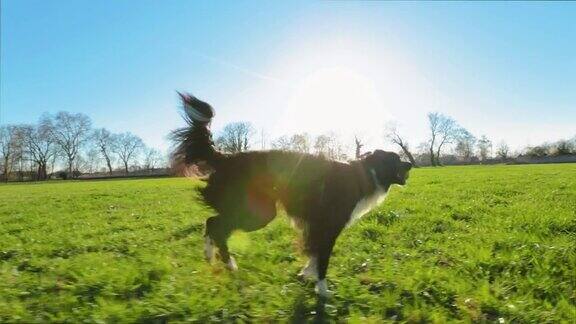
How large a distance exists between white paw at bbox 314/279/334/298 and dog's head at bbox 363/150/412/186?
196 cm

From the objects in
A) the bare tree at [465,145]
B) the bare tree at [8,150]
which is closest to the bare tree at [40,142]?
the bare tree at [8,150]

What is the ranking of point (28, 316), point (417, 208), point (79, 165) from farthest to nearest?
point (79, 165) < point (417, 208) < point (28, 316)

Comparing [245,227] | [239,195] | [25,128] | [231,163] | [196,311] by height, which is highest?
[25,128]

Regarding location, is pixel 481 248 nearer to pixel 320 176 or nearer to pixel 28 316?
pixel 320 176

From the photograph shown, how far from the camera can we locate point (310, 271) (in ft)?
20.5

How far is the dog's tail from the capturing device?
673 centimetres

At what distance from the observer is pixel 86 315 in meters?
4.66

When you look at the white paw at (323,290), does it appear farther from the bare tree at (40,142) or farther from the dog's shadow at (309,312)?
the bare tree at (40,142)

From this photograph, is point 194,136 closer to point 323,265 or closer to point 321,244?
point 321,244

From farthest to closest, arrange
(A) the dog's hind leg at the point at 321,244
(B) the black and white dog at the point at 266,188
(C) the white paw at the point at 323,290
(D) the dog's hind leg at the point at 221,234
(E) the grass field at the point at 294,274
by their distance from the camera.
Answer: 1. (D) the dog's hind leg at the point at 221,234
2. (B) the black and white dog at the point at 266,188
3. (A) the dog's hind leg at the point at 321,244
4. (C) the white paw at the point at 323,290
5. (E) the grass field at the point at 294,274

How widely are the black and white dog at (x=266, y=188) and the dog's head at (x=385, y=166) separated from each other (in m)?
0.27

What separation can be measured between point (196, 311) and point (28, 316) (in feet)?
5.04

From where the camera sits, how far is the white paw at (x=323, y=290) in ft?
18.6

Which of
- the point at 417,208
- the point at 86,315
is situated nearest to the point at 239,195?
the point at 86,315
